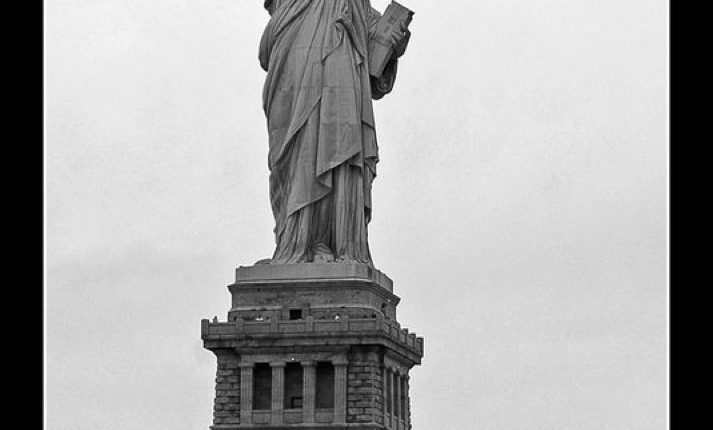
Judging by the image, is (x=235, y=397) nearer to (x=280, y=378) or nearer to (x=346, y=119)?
(x=280, y=378)

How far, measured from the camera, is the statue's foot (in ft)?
134

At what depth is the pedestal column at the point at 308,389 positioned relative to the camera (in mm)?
39125

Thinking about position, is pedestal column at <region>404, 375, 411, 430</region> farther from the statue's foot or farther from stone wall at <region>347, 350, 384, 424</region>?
the statue's foot

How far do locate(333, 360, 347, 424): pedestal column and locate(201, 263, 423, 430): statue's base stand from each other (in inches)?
1.0

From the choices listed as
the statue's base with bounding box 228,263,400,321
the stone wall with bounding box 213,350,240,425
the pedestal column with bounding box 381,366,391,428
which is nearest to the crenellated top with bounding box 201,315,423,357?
the statue's base with bounding box 228,263,400,321

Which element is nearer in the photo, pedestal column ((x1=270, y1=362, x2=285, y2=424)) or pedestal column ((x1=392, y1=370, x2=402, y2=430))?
pedestal column ((x1=270, y1=362, x2=285, y2=424))

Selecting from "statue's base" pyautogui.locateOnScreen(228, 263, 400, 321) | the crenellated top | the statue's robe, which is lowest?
the crenellated top

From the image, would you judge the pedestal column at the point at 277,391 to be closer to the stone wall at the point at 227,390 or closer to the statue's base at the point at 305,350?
the statue's base at the point at 305,350

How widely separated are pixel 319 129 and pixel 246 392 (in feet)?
23.5

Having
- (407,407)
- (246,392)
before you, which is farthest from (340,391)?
(407,407)

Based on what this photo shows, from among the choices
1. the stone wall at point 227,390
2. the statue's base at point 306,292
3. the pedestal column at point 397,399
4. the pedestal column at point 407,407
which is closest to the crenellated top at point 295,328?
the statue's base at point 306,292

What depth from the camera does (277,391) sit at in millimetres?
39469
